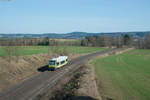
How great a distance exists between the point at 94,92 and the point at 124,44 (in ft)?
458

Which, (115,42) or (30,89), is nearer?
(30,89)

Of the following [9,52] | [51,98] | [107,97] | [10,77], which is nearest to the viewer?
[107,97]

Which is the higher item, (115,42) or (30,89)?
(115,42)

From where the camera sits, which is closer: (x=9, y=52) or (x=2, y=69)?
(x=2, y=69)

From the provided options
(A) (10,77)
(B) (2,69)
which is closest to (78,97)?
(A) (10,77)

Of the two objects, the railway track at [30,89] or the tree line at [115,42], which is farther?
the tree line at [115,42]

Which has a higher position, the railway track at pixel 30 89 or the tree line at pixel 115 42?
the tree line at pixel 115 42

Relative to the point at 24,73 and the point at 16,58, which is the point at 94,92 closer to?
the point at 24,73

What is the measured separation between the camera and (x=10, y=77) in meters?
28.0

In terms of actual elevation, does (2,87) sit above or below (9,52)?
below

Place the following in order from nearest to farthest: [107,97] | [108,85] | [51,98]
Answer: [107,97]
[51,98]
[108,85]

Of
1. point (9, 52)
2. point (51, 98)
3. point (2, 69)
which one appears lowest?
point (51, 98)

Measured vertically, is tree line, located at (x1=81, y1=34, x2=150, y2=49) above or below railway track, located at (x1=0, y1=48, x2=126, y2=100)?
above

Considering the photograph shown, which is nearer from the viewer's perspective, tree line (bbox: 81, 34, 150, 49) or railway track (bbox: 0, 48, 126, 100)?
railway track (bbox: 0, 48, 126, 100)
